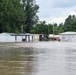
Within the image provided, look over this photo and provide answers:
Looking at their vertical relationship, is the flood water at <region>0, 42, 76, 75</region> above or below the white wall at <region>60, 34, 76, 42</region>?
above

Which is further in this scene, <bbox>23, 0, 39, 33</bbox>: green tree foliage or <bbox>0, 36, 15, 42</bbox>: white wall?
<bbox>23, 0, 39, 33</bbox>: green tree foliage

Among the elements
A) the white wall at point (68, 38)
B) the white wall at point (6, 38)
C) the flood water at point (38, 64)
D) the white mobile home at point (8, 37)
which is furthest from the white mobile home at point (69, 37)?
the flood water at point (38, 64)

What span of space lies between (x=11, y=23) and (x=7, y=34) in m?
4.55

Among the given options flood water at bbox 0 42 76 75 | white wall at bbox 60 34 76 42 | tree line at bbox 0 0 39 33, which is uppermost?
tree line at bbox 0 0 39 33

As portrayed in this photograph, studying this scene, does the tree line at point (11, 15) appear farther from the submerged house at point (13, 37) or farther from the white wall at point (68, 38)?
the white wall at point (68, 38)

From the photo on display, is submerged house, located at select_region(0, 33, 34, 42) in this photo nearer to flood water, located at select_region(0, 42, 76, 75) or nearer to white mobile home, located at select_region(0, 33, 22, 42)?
white mobile home, located at select_region(0, 33, 22, 42)

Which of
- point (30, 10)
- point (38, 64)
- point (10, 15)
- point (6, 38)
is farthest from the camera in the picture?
point (30, 10)

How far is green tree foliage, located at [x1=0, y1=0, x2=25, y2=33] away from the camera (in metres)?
85.6

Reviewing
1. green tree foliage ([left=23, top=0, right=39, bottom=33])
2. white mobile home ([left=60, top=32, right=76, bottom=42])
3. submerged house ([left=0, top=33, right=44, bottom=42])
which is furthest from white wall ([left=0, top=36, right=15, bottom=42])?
green tree foliage ([left=23, top=0, right=39, bottom=33])

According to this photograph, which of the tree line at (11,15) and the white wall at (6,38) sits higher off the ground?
the tree line at (11,15)

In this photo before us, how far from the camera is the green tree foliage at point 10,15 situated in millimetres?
85562

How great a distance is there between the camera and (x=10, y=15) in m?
86.8

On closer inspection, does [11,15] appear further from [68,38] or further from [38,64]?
Result: [38,64]

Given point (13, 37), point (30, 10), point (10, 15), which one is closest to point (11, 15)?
point (10, 15)
